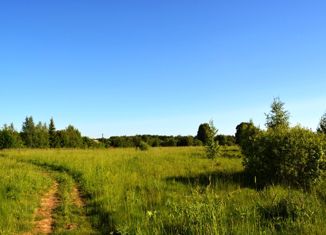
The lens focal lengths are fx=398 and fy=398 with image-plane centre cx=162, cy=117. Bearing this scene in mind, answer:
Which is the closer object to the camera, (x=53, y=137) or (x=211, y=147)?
(x=211, y=147)

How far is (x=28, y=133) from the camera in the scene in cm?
8375

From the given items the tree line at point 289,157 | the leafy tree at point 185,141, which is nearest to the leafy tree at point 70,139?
the leafy tree at point 185,141

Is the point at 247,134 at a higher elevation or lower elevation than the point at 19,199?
higher

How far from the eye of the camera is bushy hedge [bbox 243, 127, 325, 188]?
42.3ft

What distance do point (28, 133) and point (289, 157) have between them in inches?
3068

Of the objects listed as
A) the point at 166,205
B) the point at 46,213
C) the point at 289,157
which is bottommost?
the point at 46,213

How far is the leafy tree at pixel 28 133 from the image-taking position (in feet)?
258

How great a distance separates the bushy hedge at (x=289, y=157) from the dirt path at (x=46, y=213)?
6.88 meters

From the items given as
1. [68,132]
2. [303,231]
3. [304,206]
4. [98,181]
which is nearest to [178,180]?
[98,181]

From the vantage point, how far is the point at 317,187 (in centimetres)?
1277

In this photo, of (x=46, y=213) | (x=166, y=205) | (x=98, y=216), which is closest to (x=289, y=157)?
(x=166, y=205)

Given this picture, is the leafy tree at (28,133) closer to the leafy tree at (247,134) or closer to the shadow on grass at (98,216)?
the leafy tree at (247,134)

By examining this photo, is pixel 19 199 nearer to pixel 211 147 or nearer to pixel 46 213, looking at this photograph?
pixel 46 213

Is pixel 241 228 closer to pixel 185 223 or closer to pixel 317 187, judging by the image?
pixel 185 223
